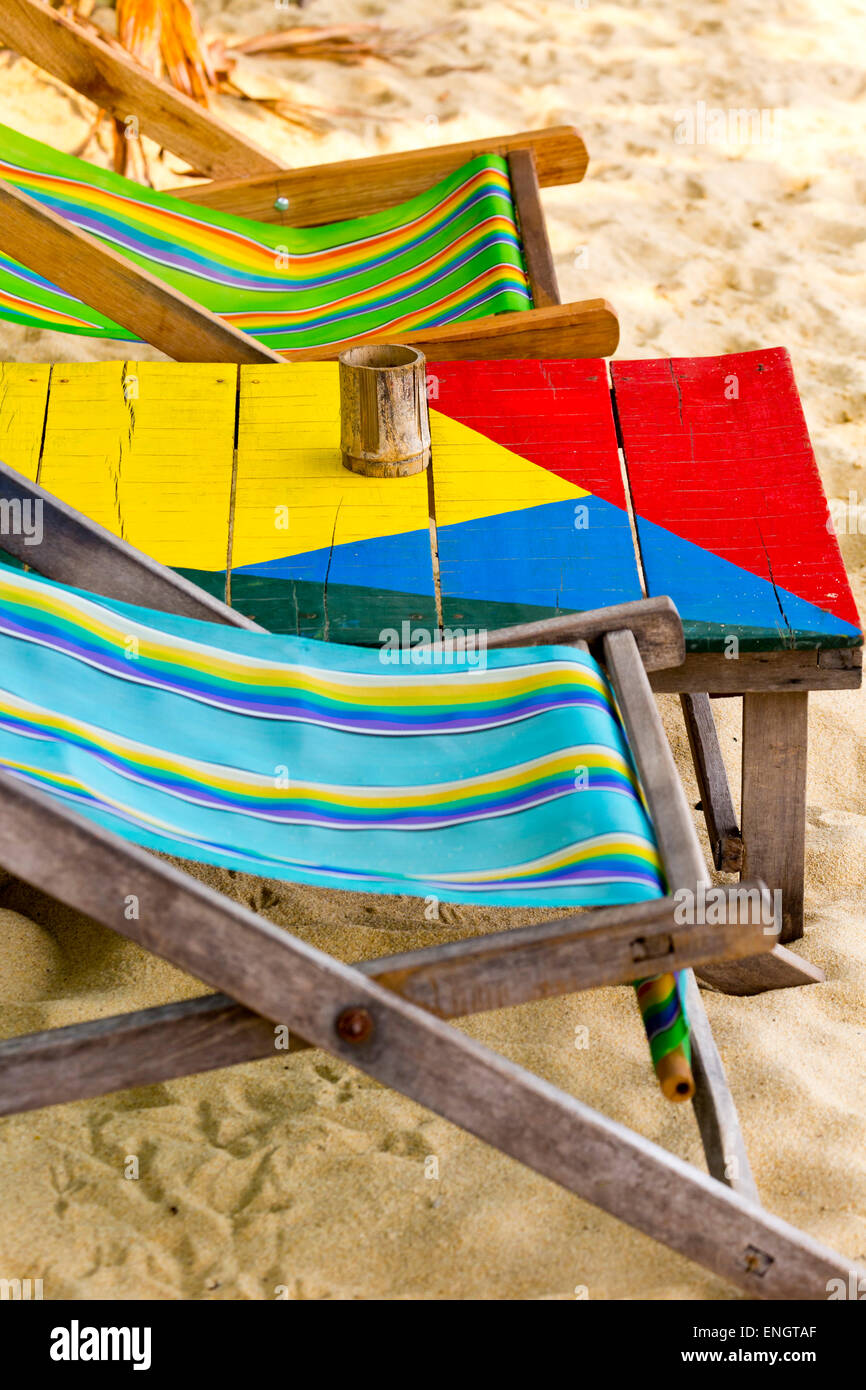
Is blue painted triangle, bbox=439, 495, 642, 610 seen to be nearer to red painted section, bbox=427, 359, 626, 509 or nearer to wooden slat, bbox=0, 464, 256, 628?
red painted section, bbox=427, 359, 626, 509

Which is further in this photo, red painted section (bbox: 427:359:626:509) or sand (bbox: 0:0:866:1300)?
red painted section (bbox: 427:359:626:509)

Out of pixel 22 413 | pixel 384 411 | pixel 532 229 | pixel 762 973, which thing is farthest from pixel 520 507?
pixel 532 229

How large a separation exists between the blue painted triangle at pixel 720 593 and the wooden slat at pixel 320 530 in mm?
376

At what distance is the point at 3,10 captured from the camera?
344 centimetres

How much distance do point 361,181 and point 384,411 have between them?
1.53m

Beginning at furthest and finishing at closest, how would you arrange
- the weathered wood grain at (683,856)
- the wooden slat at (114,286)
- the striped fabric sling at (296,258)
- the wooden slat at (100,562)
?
the striped fabric sling at (296,258) → the wooden slat at (114,286) → the wooden slat at (100,562) → the weathered wood grain at (683,856)

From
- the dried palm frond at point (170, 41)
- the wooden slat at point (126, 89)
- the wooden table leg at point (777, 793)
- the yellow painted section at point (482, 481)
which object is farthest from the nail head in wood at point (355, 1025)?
the dried palm frond at point (170, 41)

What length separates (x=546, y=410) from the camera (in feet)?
8.59

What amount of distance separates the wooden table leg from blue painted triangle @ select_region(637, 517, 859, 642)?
0.42 ft

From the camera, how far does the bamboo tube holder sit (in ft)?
7.61

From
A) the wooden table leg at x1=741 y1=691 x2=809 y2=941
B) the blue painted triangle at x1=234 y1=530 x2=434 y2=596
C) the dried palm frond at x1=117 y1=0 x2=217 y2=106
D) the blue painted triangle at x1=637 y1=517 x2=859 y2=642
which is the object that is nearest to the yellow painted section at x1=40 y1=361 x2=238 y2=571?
the blue painted triangle at x1=234 y1=530 x2=434 y2=596

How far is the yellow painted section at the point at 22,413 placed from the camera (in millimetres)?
2441

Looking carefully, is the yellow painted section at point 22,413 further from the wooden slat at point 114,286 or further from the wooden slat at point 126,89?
the wooden slat at point 126,89
